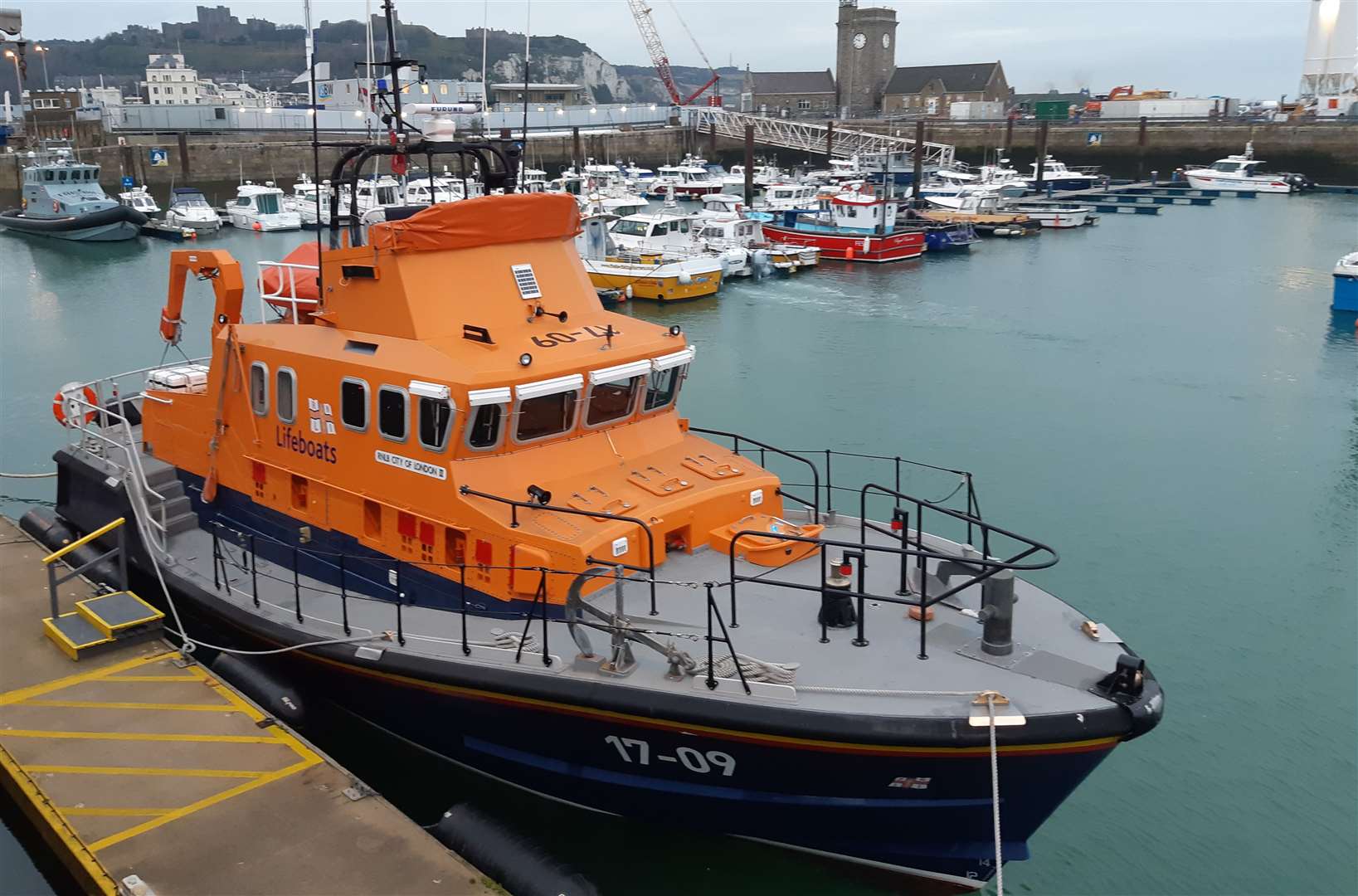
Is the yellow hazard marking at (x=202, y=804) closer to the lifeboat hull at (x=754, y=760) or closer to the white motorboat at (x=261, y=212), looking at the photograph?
the lifeboat hull at (x=754, y=760)

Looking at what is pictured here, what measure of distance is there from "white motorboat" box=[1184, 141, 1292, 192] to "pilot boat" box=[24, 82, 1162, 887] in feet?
216

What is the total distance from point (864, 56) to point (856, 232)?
70919mm

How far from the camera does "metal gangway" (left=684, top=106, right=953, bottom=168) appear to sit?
70.8m

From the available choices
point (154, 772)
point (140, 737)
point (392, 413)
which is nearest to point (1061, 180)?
point (392, 413)

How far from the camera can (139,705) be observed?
854 cm

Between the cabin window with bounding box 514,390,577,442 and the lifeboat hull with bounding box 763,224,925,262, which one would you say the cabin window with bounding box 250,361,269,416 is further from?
the lifeboat hull with bounding box 763,224,925,262

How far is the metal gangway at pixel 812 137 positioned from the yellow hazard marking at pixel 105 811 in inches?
2527

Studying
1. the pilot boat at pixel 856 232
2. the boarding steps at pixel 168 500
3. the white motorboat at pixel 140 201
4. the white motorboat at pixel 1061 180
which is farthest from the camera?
the white motorboat at pixel 1061 180

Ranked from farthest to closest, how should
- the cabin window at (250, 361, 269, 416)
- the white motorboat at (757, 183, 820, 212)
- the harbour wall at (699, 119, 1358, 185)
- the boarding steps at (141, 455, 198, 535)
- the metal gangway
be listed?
the metal gangway
the harbour wall at (699, 119, 1358, 185)
the white motorboat at (757, 183, 820, 212)
the boarding steps at (141, 455, 198, 535)
the cabin window at (250, 361, 269, 416)

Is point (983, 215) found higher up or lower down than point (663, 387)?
higher up

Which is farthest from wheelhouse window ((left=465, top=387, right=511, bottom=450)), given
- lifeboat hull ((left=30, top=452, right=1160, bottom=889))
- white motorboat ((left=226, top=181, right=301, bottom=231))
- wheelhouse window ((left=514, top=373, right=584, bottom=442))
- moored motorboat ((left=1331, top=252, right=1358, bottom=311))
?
white motorboat ((left=226, top=181, right=301, bottom=231))

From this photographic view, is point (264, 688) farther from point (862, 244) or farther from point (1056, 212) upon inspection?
point (1056, 212)

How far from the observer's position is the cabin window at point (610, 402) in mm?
8828

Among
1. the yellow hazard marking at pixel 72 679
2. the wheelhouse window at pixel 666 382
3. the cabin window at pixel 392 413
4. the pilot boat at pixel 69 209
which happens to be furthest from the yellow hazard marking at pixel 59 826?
the pilot boat at pixel 69 209
